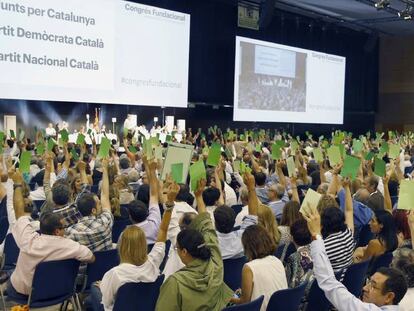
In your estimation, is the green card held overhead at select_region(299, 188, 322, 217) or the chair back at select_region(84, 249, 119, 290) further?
the chair back at select_region(84, 249, 119, 290)

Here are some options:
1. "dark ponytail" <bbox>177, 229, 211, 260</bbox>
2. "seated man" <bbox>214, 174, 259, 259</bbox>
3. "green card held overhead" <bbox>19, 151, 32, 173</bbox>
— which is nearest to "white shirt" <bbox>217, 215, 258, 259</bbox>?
"seated man" <bbox>214, 174, 259, 259</bbox>

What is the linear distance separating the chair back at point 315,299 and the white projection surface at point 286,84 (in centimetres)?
1467

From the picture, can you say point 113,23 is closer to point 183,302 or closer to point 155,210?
point 155,210

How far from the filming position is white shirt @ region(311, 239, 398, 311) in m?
2.66

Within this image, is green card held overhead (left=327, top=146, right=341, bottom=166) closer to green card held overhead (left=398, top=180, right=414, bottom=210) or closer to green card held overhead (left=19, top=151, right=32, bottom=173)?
green card held overhead (left=398, top=180, right=414, bottom=210)

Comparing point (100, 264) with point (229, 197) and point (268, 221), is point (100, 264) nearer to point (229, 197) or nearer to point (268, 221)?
point (268, 221)

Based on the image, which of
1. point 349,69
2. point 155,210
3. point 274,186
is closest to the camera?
point 155,210

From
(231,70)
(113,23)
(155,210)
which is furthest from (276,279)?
(231,70)

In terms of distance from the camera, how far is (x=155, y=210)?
479cm

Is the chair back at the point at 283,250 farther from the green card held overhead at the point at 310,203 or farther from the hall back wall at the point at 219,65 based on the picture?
the hall back wall at the point at 219,65

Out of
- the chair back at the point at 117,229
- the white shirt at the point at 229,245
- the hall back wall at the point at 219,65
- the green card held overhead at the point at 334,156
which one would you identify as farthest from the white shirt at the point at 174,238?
the hall back wall at the point at 219,65

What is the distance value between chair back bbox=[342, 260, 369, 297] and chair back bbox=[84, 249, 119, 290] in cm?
167

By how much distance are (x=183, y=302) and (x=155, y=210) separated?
1.90 m

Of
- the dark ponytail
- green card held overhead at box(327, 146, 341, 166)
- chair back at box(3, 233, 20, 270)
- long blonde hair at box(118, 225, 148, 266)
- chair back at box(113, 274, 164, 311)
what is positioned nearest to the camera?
the dark ponytail
